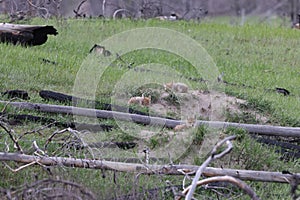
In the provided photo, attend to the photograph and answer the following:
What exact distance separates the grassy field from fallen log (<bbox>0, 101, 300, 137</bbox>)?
0.09 m

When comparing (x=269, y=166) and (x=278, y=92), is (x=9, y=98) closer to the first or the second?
(x=269, y=166)

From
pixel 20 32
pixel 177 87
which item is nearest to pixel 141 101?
pixel 177 87

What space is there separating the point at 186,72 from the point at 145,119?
2479mm

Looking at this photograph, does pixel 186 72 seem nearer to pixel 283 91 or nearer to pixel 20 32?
pixel 283 91

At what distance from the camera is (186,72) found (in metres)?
8.91

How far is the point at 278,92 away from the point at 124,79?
76.9 inches

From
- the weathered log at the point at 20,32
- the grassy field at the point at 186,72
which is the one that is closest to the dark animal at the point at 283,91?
the grassy field at the point at 186,72

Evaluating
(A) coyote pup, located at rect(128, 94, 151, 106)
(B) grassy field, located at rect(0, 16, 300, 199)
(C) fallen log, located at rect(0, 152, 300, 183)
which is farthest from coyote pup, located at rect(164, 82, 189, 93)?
(C) fallen log, located at rect(0, 152, 300, 183)

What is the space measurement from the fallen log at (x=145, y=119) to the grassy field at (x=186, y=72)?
0.09 metres

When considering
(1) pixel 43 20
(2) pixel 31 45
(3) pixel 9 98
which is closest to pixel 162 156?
(3) pixel 9 98

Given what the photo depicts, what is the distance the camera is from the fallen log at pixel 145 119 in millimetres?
6438

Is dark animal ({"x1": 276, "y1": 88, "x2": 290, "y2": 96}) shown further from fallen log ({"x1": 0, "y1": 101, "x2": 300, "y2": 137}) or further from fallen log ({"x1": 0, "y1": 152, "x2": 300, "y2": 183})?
fallen log ({"x1": 0, "y1": 152, "x2": 300, "y2": 183})

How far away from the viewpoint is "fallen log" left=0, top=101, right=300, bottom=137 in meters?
6.44

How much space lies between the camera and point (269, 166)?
6.03 m
